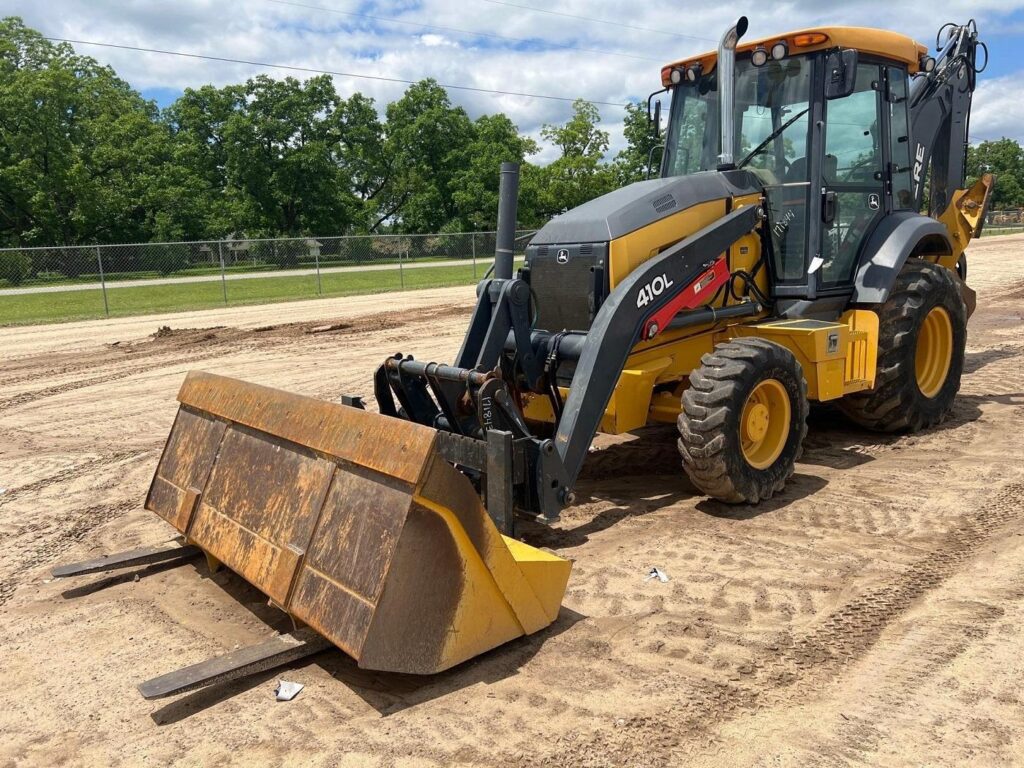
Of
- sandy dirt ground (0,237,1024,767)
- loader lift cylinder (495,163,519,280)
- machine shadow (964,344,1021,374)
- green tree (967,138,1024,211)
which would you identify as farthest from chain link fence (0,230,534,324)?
green tree (967,138,1024,211)

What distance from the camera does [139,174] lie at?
42.5 metres

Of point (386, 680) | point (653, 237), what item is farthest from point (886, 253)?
point (386, 680)

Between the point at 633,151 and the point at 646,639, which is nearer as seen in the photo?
the point at 646,639

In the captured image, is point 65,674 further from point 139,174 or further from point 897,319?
point 139,174

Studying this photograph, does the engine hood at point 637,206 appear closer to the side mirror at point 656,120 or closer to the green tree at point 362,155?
the side mirror at point 656,120

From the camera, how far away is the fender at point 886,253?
21.2 ft

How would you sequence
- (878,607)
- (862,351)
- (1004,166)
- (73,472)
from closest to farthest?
1. (878,607)
2. (862,351)
3. (73,472)
4. (1004,166)

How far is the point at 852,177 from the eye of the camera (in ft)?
21.2

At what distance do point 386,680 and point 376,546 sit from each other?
23.5 inches

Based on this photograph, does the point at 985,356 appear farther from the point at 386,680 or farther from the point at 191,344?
the point at 191,344

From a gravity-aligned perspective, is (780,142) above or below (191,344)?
above

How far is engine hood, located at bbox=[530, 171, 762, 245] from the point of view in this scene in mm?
5336

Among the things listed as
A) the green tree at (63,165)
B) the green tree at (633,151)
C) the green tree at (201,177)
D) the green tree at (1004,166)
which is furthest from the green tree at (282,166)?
the green tree at (1004,166)

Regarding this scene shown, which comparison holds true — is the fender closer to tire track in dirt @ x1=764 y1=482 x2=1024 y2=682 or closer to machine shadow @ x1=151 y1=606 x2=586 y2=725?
tire track in dirt @ x1=764 y1=482 x2=1024 y2=682
